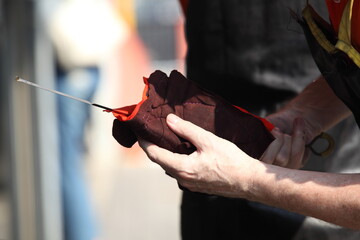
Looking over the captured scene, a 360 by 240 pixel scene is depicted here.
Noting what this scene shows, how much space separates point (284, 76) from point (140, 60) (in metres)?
3.71

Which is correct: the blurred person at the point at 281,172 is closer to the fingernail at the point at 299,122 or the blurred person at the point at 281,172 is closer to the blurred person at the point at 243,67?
the fingernail at the point at 299,122

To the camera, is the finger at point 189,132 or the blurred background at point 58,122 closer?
the finger at point 189,132

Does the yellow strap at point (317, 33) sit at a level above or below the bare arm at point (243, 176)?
above

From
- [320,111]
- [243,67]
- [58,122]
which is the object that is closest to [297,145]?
[320,111]

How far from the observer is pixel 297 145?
1347mm

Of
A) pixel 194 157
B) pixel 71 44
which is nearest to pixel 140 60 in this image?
pixel 71 44

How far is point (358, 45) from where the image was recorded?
41.6 inches

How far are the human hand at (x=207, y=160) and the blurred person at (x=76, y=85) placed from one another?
81.1 inches

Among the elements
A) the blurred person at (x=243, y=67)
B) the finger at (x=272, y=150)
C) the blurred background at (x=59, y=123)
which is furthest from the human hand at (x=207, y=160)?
the blurred background at (x=59, y=123)

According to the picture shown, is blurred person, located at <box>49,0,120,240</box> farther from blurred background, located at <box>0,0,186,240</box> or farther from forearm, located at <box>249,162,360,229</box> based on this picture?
forearm, located at <box>249,162,360,229</box>

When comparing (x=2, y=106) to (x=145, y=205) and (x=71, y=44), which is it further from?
(x=145, y=205)

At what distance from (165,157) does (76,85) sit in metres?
2.14

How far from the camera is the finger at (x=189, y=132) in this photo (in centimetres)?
115

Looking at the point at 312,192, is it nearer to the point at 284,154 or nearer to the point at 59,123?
the point at 284,154
